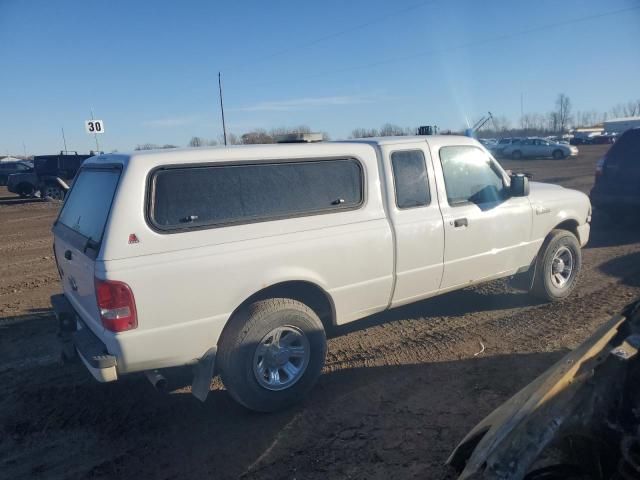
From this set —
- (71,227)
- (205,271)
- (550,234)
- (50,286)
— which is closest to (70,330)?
(71,227)

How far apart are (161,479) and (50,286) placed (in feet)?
17.3

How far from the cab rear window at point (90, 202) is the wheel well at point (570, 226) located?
4.93m

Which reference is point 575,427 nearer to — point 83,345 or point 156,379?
point 156,379

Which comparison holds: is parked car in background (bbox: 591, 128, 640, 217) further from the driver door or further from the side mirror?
the side mirror

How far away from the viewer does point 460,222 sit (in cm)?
471

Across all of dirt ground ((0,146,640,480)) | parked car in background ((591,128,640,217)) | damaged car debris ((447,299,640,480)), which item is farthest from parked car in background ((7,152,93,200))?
damaged car debris ((447,299,640,480))

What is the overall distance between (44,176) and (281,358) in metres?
20.4

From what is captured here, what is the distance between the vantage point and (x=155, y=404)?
3996 mm

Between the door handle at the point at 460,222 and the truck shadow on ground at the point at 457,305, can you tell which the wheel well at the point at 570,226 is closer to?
the truck shadow on ground at the point at 457,305

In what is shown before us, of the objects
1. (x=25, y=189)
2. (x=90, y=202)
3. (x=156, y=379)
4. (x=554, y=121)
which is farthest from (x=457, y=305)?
(x=554, y=121)

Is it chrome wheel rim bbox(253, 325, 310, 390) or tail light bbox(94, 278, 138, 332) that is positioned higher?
tail light bbox(94, 278, 138, 332)

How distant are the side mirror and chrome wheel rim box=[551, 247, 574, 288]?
3.59 ft

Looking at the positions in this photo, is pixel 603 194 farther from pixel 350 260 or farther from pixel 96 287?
pixel 96 287

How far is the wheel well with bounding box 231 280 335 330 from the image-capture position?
376cm
